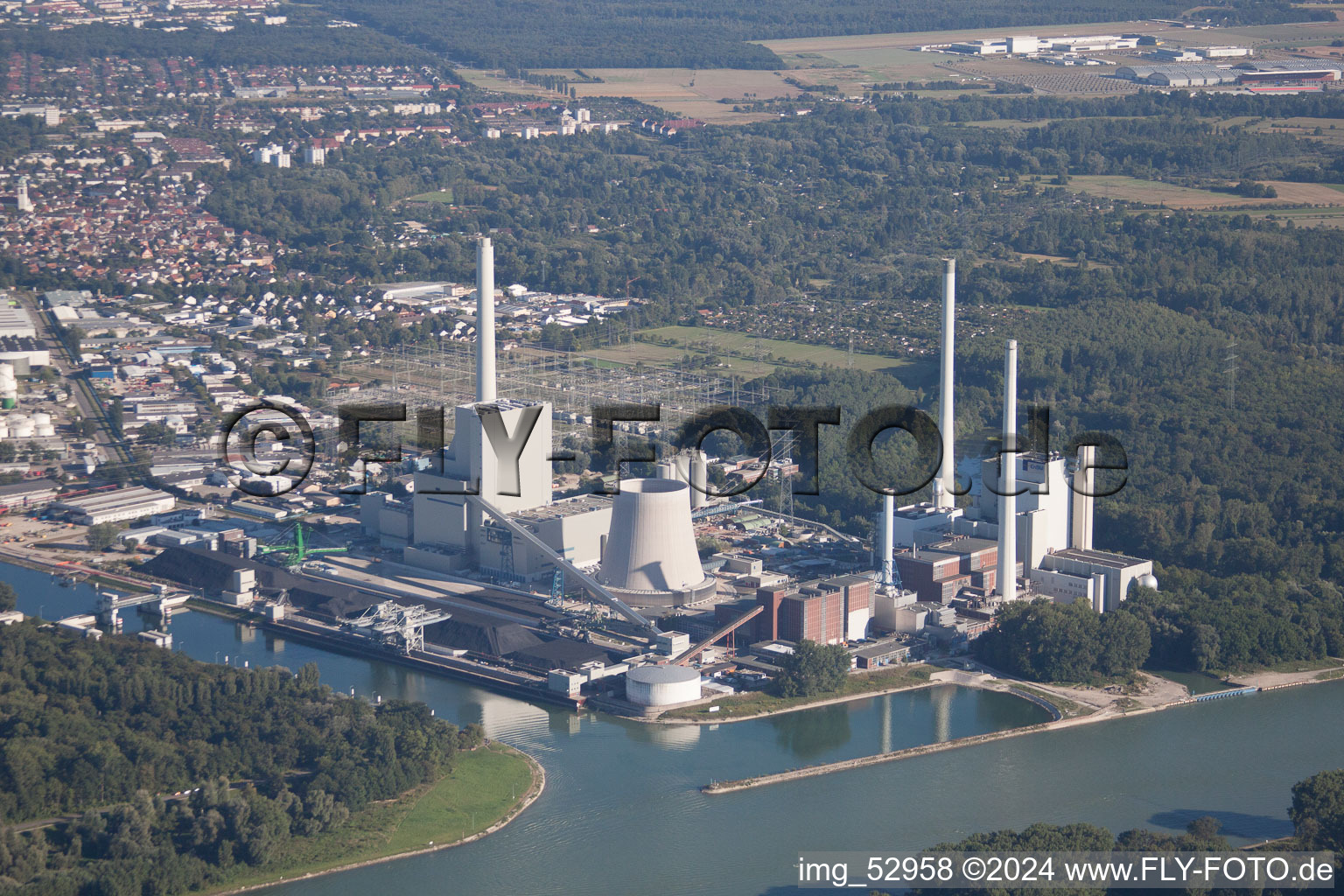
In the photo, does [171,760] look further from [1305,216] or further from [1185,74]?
[1185,74]

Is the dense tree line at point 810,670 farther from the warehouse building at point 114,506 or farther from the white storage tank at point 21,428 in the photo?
the white storage tank at point 21,428

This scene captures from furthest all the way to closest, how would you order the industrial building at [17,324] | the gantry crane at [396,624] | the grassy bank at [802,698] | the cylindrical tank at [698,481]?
the industrial building at [17,324] < the cylindrical tank at [698,481] < the gantry crane at [396,624] < the grassy bank at [802,698]

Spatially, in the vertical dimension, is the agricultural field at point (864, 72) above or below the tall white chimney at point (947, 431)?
above

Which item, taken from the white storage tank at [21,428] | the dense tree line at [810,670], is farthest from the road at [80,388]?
the dense tree line at [810,670]

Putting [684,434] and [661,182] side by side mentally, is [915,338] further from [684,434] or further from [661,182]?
[661,182]

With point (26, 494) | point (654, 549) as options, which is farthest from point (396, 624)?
point (26, 494)

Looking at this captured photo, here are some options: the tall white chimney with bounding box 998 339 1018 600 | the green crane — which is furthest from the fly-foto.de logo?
the tall white chimney with bounding box 998 339 1018 600

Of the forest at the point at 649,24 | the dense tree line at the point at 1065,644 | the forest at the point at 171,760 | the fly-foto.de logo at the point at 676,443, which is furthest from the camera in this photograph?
the forest at the point at 649,24
